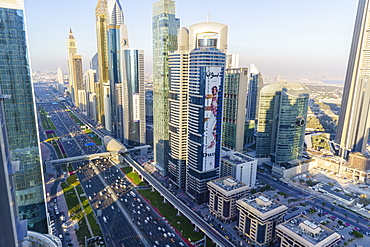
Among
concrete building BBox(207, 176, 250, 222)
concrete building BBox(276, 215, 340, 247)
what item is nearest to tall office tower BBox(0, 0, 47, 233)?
concrete building BBox(207, 176, 250, 222)

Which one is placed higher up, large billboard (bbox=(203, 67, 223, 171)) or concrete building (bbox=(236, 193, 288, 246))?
large billboard (bbox=(203, 67, 223, 171))

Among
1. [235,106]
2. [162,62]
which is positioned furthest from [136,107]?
[235,106]

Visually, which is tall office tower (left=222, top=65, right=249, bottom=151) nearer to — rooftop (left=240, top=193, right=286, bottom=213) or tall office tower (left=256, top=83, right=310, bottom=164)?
tall office tower (left=256, top=83, right=310, bottom=164)

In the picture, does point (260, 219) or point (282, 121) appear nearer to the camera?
point (260, 219)

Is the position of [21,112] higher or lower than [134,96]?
higher

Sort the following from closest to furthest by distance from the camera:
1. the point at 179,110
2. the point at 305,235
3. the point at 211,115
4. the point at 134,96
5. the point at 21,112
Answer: the point at 21,112 < the point at 305,235 < the point at 211,115 < the point at 179,110 < the point at 134,96

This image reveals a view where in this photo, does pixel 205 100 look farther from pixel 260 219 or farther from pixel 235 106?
pixel 235 106

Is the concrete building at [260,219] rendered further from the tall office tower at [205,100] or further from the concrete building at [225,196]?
the tall office tower at [205,100]
